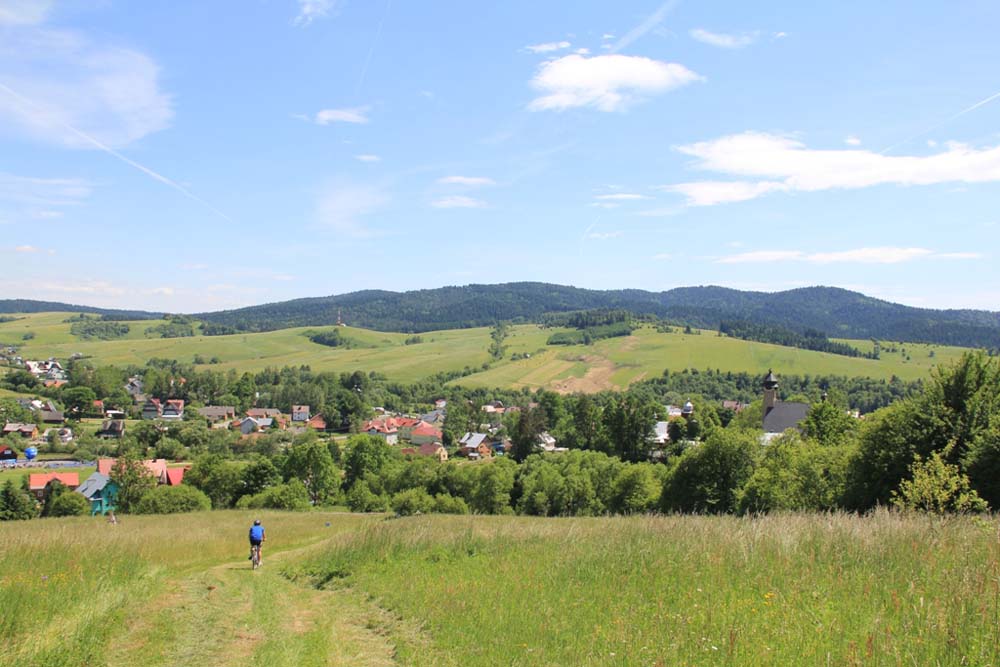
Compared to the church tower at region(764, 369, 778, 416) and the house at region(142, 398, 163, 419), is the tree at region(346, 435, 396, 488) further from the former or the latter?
the house at region(142, 398, 163, 419)

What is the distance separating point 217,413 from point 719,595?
147 m

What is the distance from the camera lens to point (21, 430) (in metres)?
103

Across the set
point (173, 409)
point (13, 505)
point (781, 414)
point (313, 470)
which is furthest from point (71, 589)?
point (173, 409)

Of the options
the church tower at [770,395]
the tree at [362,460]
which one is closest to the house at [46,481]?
the tree at [362,460]

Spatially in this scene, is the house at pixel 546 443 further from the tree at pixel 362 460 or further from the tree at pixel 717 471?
the tree at pixel 717 471

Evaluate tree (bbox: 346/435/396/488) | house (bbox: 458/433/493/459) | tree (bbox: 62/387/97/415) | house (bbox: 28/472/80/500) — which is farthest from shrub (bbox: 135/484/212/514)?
tree (bbox: 62/387/97/415)

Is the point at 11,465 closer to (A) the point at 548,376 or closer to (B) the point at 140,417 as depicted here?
(B) the point at 140,417

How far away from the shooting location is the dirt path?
803cm

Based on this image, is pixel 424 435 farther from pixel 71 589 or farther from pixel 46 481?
pixel 71 589

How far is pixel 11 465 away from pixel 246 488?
4975 cm

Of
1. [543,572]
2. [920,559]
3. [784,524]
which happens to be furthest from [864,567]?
[543,572]

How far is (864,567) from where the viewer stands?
8.04 meters

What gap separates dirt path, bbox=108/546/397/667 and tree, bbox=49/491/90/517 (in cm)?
4846

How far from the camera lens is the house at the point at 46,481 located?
6162 centimetres
